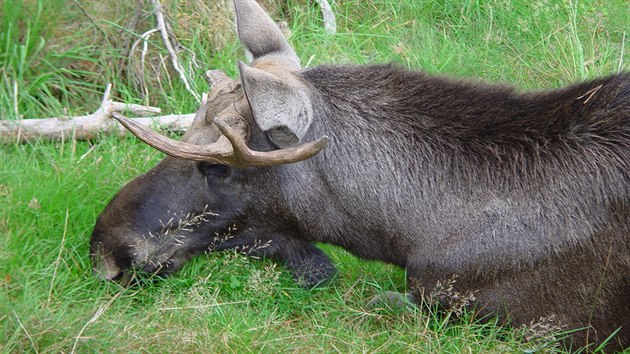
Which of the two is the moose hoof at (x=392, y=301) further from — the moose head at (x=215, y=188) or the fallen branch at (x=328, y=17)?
the fallen branch at (x=328, y=17)

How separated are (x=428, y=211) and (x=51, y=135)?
2757mm

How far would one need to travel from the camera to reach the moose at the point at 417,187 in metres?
4.94

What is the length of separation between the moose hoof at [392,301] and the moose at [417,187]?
2.0 inches

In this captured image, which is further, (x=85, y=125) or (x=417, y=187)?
(x=85, y=125)

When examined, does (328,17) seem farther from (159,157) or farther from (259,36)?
(259,36)

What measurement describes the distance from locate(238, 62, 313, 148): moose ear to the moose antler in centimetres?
12

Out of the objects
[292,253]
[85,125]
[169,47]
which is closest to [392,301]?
[292,253]

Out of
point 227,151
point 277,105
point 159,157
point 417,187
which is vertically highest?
point 277,105

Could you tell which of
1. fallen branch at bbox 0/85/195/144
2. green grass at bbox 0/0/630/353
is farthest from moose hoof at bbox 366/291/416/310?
fallen branch at bbox 0/85/195/144

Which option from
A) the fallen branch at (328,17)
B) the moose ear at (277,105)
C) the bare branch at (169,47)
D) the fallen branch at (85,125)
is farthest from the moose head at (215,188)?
the fallen branch at (328,17)

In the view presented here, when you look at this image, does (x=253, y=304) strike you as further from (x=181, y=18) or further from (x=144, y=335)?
(x=181, y=18)

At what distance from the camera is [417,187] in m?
5.11

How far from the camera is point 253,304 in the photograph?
5559 millimetres

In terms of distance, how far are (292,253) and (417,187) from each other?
0.76 metres
